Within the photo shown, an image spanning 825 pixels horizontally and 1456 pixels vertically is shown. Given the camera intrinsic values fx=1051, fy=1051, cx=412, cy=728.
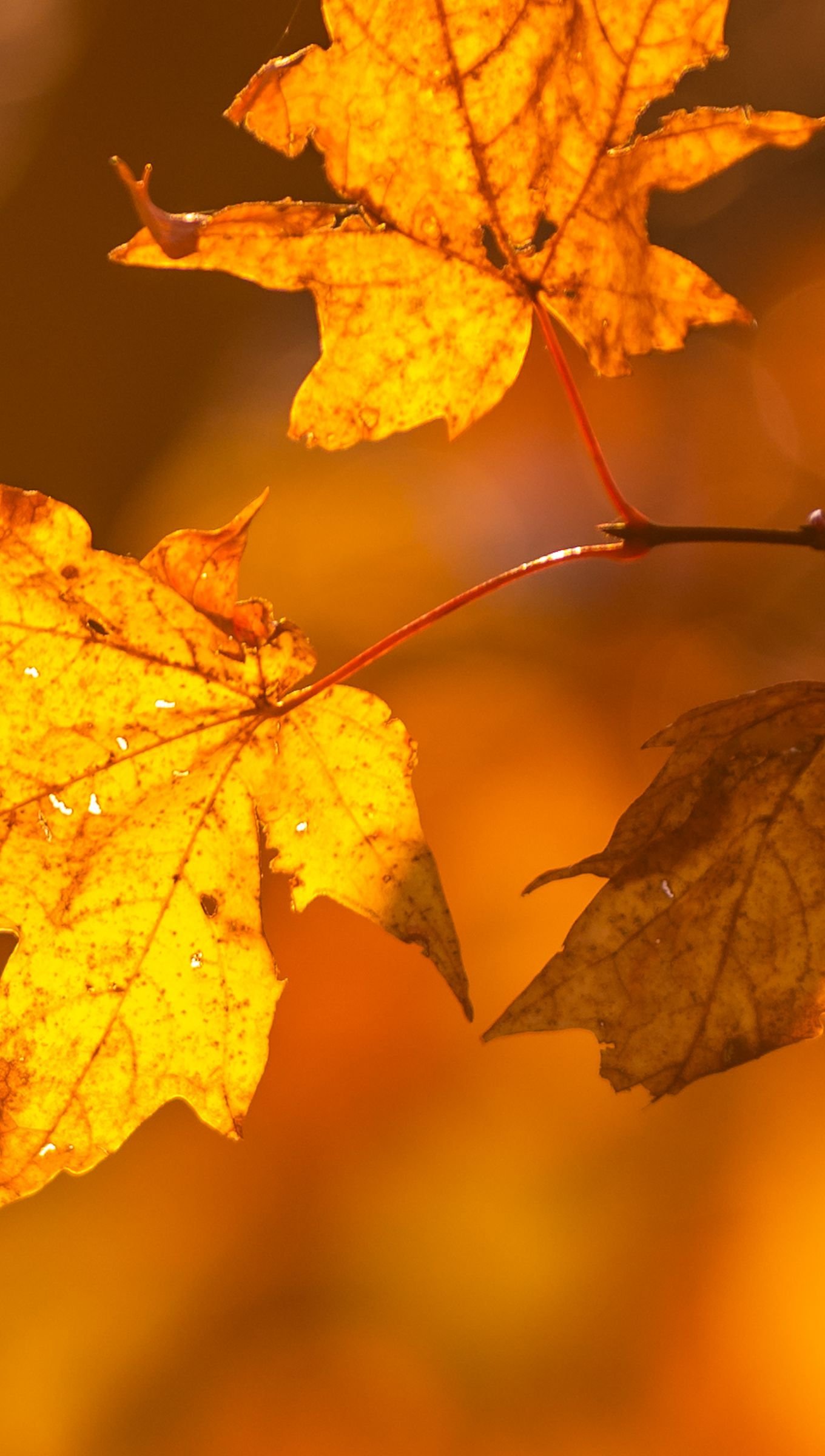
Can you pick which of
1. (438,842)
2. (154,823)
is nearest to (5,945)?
(438,842)

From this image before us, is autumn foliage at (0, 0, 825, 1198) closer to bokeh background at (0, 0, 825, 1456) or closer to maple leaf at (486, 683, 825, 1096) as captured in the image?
maple leaf at (486, 683, 825, 1096)

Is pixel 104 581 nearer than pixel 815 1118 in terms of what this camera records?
Yes

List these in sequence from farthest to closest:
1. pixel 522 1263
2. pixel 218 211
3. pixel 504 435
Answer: pixel 504 435 → pixel 522 1263 → pixel 218 211

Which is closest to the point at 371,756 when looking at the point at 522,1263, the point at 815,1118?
the point at 522,1263

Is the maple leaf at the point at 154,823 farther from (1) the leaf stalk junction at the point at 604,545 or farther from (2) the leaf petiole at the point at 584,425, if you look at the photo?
A: (2) the leaf petiole at the point at 584,425

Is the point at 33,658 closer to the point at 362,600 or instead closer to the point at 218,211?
the point at 218,211

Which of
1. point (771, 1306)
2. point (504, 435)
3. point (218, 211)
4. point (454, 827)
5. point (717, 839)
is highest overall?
point (218, 211)

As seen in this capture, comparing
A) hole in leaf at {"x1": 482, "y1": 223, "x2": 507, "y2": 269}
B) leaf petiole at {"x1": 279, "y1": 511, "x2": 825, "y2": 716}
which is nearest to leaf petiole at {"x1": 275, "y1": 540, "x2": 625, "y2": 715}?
leaf petiole at {"x1": 279, "y1": 511, "x2": 825, "y2": 716}

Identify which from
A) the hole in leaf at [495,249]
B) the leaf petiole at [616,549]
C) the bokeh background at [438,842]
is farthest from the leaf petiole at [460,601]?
the bokeh background at [438,842]
